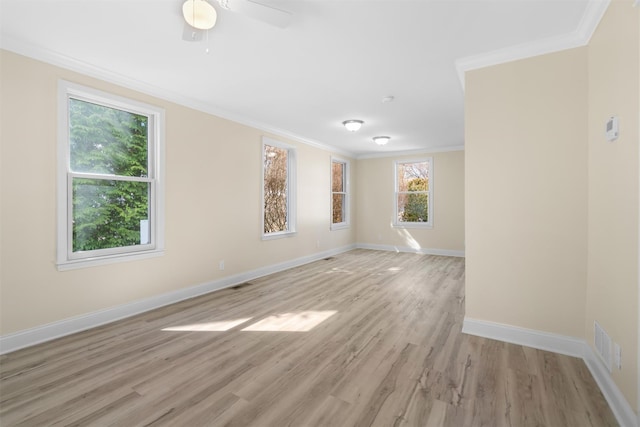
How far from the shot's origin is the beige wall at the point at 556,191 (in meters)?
1.73

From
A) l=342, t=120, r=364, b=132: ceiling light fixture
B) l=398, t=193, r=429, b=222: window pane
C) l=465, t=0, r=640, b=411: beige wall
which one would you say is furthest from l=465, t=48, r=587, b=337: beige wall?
l=398, t=193, r=429, b=222: window pane

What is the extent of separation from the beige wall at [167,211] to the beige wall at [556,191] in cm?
317

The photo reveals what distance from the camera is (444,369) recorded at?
2.19 metres

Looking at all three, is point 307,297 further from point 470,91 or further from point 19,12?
point 19,12

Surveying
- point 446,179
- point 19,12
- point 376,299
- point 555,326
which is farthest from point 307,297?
point 446,179

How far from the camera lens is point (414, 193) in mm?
7551

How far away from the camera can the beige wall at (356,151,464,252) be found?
698 centimetres

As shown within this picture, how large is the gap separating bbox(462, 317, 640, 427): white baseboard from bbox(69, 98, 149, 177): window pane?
12.7 ft

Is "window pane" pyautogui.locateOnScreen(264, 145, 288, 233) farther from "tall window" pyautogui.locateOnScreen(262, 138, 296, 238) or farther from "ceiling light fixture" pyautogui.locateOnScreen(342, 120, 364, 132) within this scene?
"ceiling light fixture" pyautogui.locateOnScreen(342, 120, 364, 132)

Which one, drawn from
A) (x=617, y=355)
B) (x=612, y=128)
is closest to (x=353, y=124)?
(x=612, y=128)

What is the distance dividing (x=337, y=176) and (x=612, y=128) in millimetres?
5935

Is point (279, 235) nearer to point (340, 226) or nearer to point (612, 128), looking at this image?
point (340, 226)

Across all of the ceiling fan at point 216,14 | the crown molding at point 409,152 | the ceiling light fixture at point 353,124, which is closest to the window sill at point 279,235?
the ceiling light fixture at point 353,124

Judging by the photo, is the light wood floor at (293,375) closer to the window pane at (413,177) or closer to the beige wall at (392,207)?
the beige wall at (392,207)
